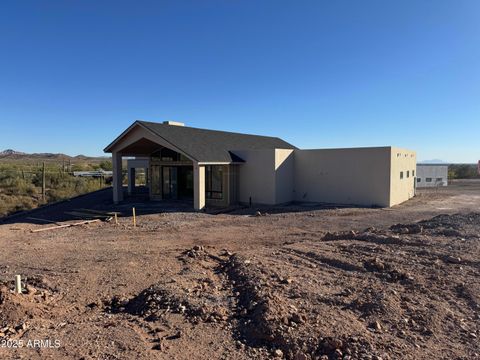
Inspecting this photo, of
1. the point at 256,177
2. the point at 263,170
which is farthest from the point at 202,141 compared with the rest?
the point at 263,170

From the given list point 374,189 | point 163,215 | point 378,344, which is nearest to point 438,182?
point 374,189

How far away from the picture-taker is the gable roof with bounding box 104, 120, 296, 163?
20281 millimetres

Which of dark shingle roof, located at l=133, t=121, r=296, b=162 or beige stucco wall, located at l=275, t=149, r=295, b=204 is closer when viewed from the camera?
dark shingle roof, located at l=133, t=121, r=296, b=162

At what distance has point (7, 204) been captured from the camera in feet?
75.7

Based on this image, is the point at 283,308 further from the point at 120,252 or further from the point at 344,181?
the point at 344,181

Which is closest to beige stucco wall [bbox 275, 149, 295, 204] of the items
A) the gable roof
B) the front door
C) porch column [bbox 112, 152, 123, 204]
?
the gable roof

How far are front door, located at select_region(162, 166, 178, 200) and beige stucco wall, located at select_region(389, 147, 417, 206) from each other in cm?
1363

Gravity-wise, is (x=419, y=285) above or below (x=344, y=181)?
below

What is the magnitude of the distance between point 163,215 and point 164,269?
9.69 m

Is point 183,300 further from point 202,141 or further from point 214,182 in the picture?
point 202,141

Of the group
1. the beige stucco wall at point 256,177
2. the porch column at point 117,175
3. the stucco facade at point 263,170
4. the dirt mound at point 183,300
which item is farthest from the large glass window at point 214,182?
the dirt mound at point 183,300

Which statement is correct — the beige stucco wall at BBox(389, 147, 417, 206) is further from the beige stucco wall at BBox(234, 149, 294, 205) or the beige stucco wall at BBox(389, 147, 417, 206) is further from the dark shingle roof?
the dark shingle roof

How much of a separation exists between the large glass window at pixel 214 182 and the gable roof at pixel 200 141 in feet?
3.64

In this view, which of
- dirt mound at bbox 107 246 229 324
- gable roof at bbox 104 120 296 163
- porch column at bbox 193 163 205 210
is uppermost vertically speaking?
gable roof at bbox 104 120 296 163
